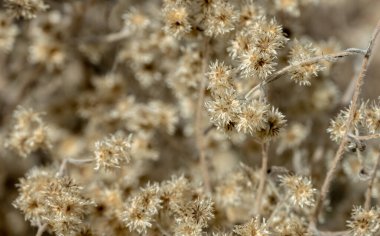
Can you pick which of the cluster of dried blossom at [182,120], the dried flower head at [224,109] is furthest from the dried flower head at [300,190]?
the dried flower head at [224,109]

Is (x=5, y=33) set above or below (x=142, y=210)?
above

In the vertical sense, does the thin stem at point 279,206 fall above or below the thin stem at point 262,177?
below

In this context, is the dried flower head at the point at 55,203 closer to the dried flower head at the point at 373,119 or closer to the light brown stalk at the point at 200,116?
the light brown stalk at the point at 200,116

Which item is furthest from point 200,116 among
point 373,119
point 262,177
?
point 373,119

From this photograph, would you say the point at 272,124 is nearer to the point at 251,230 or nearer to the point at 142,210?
the point at 251,230

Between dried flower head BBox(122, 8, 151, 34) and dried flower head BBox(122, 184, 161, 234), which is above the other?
dried flower head BBox(122, 8, 151, 34)

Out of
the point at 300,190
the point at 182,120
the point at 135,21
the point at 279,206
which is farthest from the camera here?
the point at 182,120

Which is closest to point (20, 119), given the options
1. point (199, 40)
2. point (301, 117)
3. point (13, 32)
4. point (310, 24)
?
point (13, 32)

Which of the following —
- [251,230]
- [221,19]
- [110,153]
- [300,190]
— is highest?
[221,19]

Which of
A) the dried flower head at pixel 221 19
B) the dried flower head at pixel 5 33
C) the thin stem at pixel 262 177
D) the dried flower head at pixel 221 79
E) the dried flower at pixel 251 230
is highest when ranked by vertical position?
the dried flower head at pixel 5 33

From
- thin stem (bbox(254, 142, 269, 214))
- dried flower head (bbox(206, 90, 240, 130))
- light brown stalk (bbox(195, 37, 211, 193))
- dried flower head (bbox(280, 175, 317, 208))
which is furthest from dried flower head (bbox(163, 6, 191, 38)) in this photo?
dried flower head (bbox(280, 175, 317, 208))

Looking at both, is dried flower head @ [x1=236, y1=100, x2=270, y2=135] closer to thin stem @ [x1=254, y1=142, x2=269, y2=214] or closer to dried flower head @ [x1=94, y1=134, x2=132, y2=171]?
thin stem @ [x1=254, y1=142, x2=269, y2=214]
